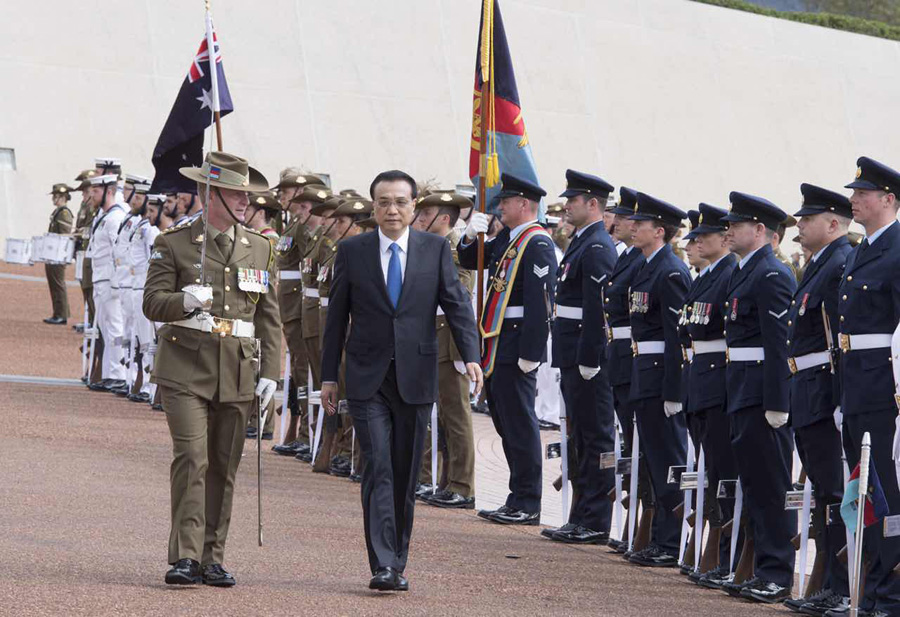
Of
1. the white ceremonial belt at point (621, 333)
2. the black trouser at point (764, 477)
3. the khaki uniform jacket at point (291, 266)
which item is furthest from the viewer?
the khaki uniform jacket at point (291, 266)

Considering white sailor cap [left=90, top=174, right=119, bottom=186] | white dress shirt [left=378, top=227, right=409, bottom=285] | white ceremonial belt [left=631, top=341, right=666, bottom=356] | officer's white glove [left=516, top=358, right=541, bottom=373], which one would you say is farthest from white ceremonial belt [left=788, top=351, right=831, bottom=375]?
white sailor cap [left=90, top=174, right=119, bottom=186]

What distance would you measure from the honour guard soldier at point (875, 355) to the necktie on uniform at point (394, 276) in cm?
222

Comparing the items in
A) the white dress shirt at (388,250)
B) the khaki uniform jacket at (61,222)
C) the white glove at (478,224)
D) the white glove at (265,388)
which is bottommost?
the white glove at (265,388)

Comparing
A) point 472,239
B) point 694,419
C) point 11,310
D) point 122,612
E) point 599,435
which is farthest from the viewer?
point 11,310

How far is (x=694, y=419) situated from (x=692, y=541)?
76cm

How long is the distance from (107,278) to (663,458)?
10.1 meters

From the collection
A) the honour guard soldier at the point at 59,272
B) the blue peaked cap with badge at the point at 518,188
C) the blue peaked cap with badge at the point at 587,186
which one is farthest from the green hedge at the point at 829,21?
the blue peaked cap with badge at the point at 587,186

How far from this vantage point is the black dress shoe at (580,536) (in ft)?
33.1

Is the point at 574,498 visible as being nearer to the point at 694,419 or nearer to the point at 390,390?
the point at 694,419

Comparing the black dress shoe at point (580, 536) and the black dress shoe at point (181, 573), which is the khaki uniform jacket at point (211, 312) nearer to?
the black dress shoe at point (181, 573)

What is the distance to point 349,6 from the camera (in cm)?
3603

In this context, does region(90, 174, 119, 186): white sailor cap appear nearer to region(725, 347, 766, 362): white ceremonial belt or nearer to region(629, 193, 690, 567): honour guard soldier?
region(629, 193, 690, 567): honour guard soldier

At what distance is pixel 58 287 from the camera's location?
24.5m

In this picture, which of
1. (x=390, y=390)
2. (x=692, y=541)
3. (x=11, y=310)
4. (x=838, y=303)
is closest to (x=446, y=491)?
(x=692, y=541)
